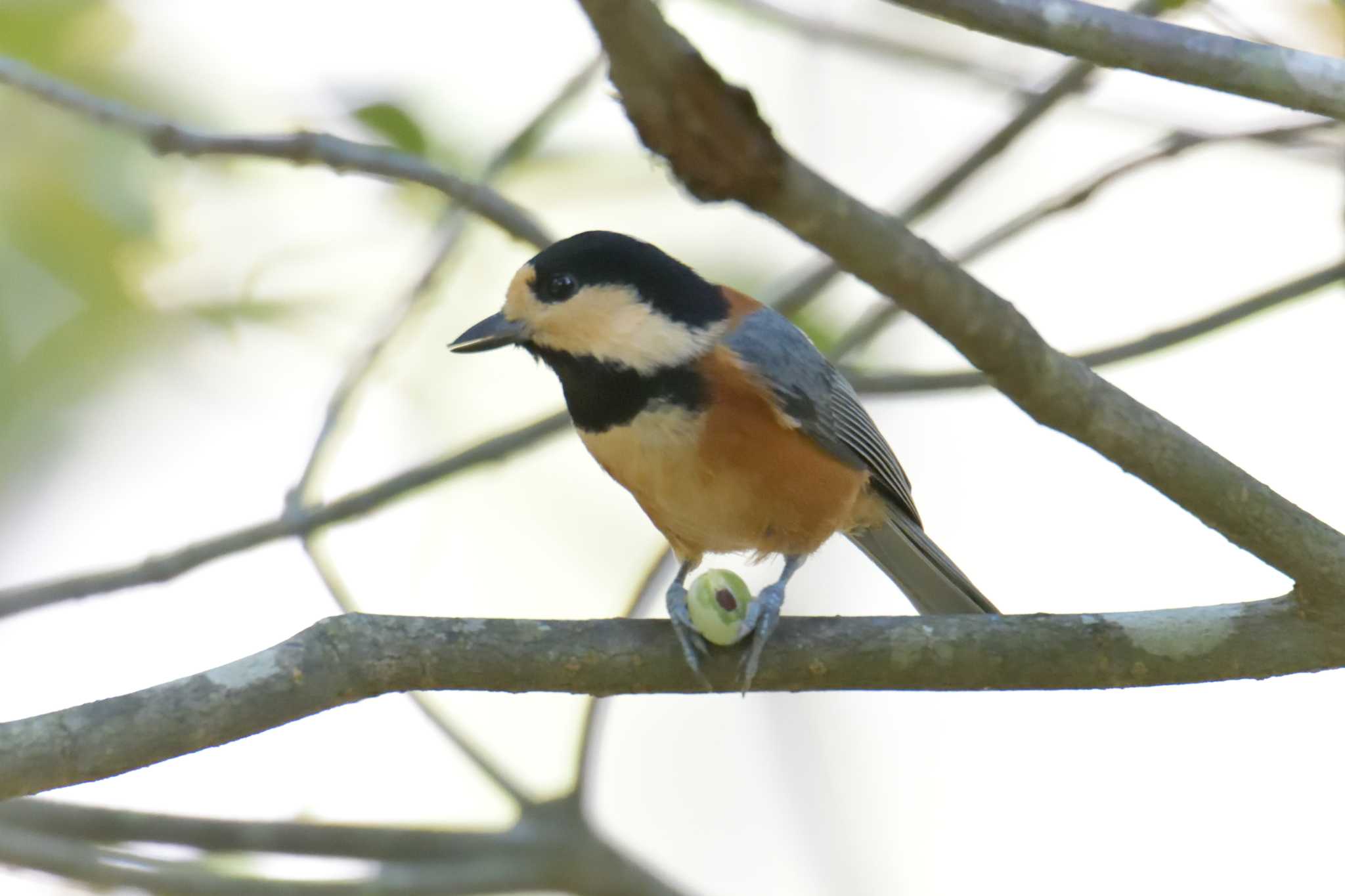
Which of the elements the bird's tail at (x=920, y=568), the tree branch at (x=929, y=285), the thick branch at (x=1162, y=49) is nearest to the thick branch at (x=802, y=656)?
the tree branch at (x=929, y=285)

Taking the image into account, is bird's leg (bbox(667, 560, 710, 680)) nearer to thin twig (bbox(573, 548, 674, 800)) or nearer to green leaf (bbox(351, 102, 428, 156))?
thin twig (bbox(573, 548, 674, 800))

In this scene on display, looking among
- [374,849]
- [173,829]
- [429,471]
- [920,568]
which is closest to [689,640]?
[429,471]

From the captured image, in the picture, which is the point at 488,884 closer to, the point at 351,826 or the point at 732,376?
the point at 351,826

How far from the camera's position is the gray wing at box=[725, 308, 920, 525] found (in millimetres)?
4078

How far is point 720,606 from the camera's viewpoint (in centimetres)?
329

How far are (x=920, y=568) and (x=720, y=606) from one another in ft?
5.29

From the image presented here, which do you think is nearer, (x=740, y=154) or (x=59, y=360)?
(x=740, y=154)

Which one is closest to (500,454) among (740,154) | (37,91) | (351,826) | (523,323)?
(523,323)

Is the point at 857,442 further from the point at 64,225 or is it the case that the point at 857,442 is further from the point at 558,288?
the point at 64,225

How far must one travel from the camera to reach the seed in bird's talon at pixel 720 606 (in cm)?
327

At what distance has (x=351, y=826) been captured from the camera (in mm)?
4254

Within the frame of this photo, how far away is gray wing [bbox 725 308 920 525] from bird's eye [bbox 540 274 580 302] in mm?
448

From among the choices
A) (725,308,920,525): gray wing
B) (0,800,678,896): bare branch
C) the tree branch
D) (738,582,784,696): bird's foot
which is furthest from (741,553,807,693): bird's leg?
(0,800,678,896): bare branch

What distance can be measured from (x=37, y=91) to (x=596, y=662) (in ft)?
7.17
